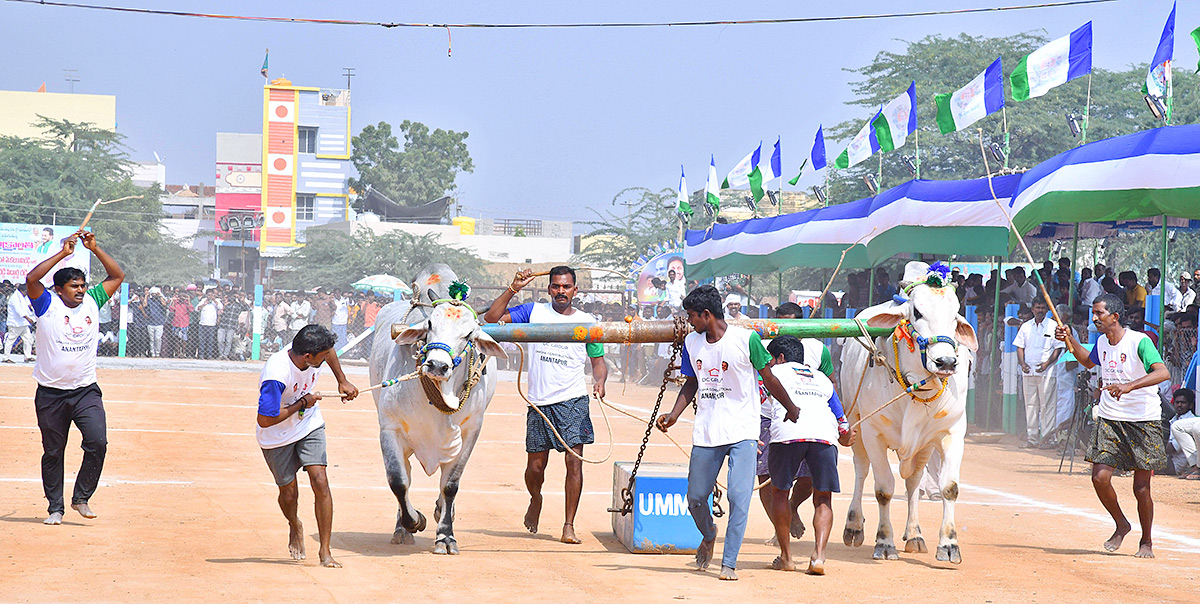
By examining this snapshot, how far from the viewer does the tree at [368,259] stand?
1973 inches

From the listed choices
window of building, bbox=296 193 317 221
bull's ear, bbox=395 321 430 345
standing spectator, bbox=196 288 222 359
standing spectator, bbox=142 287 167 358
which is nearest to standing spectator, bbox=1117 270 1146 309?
bull's ear, bbox=395 321 430 345

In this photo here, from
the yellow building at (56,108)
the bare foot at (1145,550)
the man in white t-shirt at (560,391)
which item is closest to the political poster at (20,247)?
the man in white t-shirt at (560,391)

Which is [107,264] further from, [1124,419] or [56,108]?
[56,108]

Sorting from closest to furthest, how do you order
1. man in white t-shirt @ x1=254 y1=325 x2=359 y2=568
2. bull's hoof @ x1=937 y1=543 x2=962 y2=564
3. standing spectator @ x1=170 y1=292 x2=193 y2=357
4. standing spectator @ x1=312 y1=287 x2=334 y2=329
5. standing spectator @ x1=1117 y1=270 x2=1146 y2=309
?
1. man in white t-shirt @ x1=254 y1=325 x2=359 y2=568
2. bull's hoof @ x1=937 y1=543 x2=962 y2=564
3. standing spectator @ x1=1117 y1=270 x2=1146 y2=309
4. standing spectator @ x1=170 y1=292 x2=193 y2=357
5. standing spectator @ x1=312 y1=287 x2=334 y2=329

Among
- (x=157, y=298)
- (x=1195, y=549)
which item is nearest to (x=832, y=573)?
(x=1195, y=549)

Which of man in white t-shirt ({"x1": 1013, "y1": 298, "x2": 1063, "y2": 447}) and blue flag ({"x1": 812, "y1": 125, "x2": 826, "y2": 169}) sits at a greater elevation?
blue flag ({"x1": 812, "y1": 125, "x2": 826, "y2": 169})

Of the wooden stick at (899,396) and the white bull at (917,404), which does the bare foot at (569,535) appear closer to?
the white bull at (917,404)

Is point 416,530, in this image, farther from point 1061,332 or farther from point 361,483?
point 1061,332

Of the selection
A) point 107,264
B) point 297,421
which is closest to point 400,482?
point 297,421

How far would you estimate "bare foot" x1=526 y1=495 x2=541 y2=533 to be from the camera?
33.2 feet

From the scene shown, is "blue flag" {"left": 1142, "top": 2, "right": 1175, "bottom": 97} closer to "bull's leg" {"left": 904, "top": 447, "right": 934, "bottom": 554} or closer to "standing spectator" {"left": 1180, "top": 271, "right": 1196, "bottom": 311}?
"standing spectator" {"left": 1180, "top": 271, "right": 1196, "bottom": 311}

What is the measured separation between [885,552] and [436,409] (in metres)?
3.42

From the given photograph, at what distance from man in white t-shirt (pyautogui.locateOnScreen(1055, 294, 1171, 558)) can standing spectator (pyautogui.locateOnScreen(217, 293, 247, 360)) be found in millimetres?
24317

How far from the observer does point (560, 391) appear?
32.5 ft
